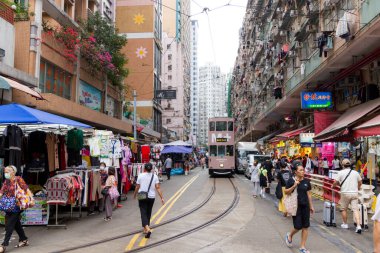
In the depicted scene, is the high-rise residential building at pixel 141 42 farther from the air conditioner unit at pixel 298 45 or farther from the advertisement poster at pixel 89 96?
the air conditioner unit at pixel 298 45

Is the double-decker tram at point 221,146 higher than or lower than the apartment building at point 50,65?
lower

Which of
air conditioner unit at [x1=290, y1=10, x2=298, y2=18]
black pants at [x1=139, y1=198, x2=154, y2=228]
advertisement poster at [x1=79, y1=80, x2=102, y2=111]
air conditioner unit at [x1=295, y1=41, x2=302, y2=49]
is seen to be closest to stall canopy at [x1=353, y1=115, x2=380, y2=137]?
black pants at [x1=139, y1=198, x2=154, y2=228]

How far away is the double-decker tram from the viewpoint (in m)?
30.6

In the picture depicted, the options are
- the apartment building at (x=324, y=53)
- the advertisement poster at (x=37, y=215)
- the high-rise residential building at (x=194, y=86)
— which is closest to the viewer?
the advertisement poster at (x=37, y=215)

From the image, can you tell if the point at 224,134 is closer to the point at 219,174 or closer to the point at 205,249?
the point at 219,174

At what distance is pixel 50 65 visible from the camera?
64.8 ft

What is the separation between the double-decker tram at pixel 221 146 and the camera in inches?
1205

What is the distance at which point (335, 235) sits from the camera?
8984 millimetres

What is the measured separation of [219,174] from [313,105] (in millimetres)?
12105

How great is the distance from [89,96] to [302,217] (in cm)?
2027

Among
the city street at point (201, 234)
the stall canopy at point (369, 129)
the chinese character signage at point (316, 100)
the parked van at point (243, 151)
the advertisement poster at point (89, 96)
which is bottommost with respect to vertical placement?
the city street at point (201, 234)

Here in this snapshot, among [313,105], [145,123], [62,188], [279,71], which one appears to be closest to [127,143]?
[62,188]

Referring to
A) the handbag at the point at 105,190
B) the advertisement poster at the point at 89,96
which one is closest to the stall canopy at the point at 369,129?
the handbag at the point at 105,190

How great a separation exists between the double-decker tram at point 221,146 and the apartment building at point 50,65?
765cm
